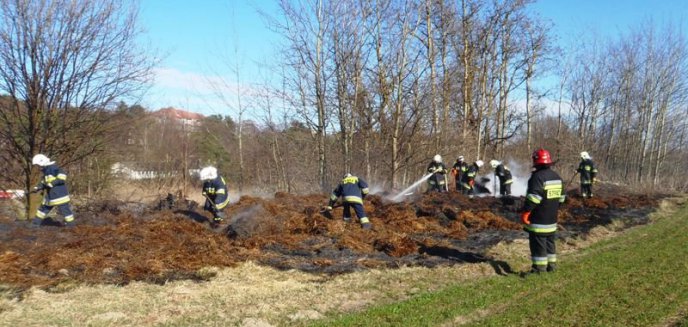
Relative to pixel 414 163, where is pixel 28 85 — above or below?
above

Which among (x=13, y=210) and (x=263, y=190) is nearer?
(x=13, y=210)


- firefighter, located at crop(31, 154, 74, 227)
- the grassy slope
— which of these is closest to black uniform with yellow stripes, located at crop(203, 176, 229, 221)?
firefighter, located at crop(31, 154, 74, 227)

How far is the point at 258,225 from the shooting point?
1045 centimetres

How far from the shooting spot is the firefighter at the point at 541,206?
25.3ft

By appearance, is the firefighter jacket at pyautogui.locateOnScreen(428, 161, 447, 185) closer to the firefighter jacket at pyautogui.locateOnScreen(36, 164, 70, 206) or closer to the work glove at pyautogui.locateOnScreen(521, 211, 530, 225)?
the work glove at pyautogui.locateOnScreen(521, 211, 530, 225)

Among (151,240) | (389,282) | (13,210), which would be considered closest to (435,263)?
(389,282)

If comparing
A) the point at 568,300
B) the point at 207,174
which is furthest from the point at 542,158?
the point at 207,174

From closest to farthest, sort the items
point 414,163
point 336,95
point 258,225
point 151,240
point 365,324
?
point 365,324
point 151,240
point 258,225
point 336,95
point 414,163

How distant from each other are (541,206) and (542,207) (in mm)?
21

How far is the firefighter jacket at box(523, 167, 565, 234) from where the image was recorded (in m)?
7.69

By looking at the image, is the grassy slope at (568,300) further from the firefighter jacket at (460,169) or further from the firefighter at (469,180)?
the firefighter jacket at (460,169)

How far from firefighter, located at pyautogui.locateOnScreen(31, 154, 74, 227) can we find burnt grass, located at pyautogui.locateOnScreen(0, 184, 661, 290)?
1.46 ft

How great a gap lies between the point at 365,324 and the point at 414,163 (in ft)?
62.3

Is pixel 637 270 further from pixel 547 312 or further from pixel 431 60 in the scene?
pixel 431 60
